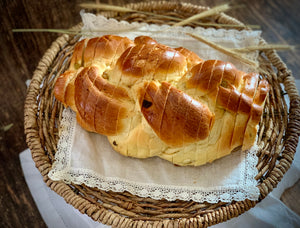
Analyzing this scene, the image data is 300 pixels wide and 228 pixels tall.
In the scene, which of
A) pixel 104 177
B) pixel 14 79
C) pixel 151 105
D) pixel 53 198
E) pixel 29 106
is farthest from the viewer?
pixel 14 79

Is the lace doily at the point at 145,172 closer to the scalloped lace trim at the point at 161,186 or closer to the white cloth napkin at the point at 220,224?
the scalloped lace trim at the point at 161,186

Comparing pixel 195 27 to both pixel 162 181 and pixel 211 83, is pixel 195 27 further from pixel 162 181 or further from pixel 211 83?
pixel 162 181

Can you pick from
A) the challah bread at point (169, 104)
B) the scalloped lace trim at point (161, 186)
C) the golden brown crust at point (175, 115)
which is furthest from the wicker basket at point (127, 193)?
the golden brown crust at point (175, 115)

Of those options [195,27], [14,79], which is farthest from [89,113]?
[14,79]

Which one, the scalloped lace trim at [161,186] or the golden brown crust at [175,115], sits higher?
the golden brown crust at [175,115]

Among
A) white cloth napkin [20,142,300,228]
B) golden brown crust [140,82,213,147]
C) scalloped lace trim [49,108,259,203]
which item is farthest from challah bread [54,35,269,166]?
white cloth napkin [20,142,300,228]

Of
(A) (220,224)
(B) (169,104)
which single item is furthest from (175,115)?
(A) (220,224)

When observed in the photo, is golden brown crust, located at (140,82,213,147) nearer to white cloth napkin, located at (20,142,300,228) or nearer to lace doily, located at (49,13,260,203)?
lace doily, located at (49,13,260,203)
